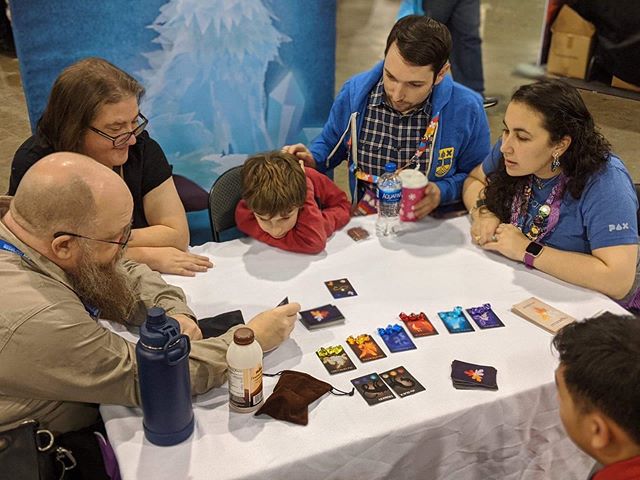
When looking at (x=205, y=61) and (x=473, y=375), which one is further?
Answer: (x=205, y=61)

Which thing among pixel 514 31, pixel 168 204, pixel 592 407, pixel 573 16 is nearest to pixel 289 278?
pixel 168 204

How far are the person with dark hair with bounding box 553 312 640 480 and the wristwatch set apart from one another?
3.15 feet

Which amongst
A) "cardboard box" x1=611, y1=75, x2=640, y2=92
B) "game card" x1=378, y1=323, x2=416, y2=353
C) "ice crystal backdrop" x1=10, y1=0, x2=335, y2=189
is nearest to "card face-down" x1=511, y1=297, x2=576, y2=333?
"game card" x1=378, y1=323, x2=416, y2=353

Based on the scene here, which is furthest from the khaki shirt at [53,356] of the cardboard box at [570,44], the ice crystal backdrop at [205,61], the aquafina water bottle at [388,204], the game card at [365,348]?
the cardboard box at [570,44]

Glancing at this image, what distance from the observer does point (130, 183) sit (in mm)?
2564

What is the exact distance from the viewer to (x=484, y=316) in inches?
85.7

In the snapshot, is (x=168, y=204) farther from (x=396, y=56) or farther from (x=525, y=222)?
(x=525, y=222)

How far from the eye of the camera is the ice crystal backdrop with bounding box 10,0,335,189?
9.93 feet

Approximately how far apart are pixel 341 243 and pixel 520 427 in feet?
3.10

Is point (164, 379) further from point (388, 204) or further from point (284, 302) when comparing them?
point (388, 204)

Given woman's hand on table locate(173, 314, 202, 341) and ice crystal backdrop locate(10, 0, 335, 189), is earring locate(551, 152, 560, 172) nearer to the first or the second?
woman's hand on table locate(173, 314, 202, 341)

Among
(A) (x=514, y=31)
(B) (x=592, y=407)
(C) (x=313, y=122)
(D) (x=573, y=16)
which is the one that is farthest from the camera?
(A) (x=514, y=31)

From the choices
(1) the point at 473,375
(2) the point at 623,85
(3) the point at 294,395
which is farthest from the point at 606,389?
(2) the point at 623,85

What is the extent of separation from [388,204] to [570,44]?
15.8 ft
